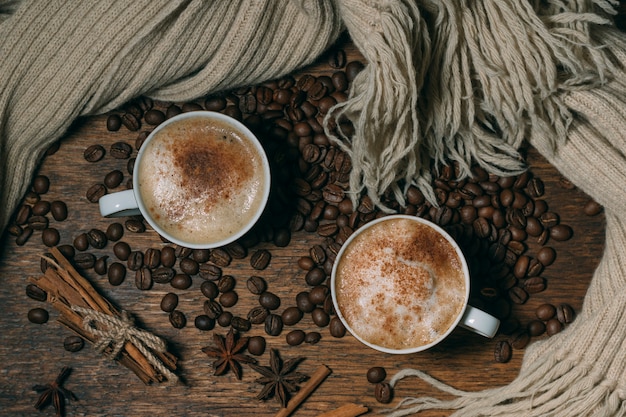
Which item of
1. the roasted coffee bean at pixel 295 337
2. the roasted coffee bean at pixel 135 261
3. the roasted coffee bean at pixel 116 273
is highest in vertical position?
the roasted coffee bean at pixel 135 261

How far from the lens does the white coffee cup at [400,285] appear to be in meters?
1.35

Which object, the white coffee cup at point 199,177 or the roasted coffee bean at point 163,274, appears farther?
the roasted coffee bean at point 163,274

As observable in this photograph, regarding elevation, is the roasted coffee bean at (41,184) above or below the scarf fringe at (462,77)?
below

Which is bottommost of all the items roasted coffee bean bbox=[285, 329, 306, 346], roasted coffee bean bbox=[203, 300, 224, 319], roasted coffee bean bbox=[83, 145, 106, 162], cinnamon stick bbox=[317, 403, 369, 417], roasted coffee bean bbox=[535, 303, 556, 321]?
cinnamon stick bbox=[317, 403, 369, 417]

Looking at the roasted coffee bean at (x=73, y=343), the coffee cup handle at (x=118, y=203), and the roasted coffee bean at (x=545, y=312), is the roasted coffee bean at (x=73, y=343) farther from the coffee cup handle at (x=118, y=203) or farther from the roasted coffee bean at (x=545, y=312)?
the roasted coffee bean at (x=545, y=312)

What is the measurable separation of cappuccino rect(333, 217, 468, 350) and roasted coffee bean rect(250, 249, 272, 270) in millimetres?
199

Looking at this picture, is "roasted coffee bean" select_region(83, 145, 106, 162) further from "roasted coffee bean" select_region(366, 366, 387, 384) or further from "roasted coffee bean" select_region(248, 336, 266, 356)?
"roasted coffee bean" select_region(366, 366, 387, 384)

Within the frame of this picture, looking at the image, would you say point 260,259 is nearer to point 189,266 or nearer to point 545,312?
point 189,266

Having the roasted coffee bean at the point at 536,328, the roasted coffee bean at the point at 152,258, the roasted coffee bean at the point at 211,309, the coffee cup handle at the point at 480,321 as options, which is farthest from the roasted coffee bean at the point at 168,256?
the roasted coffee bean at the point at 536,328

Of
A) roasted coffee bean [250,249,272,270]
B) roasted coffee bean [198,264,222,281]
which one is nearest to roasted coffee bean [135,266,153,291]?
roasted coffee bean [198,264,222,281]

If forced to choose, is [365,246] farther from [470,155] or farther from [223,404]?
[223,404]

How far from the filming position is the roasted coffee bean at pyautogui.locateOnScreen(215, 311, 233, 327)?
4.92 feet

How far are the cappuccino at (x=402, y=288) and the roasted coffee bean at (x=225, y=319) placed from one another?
10.4 inches

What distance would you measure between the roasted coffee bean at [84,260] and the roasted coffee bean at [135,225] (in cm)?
10
